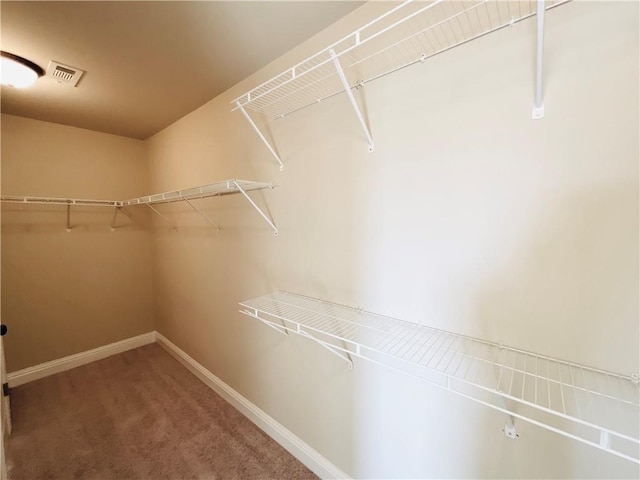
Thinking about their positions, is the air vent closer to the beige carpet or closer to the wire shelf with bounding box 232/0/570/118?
the wire shelf with bounding box 232/0/570/118

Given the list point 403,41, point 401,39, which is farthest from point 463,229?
point 401,39

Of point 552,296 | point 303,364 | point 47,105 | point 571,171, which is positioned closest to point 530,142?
point 571,171

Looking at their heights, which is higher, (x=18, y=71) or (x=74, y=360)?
(x=18, y=71)

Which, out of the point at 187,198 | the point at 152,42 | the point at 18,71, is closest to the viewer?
the point at 152,42

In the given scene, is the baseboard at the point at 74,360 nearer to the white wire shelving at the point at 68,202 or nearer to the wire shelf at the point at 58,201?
the white wire shelving at the point at 68,202

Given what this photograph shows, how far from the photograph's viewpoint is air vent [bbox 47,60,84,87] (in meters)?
1.59

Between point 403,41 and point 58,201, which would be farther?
point 58,201

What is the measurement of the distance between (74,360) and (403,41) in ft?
12.5

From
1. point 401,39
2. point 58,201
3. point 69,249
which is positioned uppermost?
point 401,39

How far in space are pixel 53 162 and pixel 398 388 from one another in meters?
3.43

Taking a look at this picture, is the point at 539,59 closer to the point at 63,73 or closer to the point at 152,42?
the point at 152,42

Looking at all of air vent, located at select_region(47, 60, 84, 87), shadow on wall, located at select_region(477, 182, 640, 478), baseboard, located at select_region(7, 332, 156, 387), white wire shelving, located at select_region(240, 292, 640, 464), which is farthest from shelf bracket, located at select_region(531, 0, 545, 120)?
baseboard, located at select_region(7, 332, 156, 387)

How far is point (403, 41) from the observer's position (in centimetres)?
93

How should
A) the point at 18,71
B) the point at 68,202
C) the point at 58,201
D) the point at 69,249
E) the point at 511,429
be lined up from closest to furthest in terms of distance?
the point at 511,429 < the point at 18,71 < the point at 58,201 < the point at 68,202 < the point at 69,249
